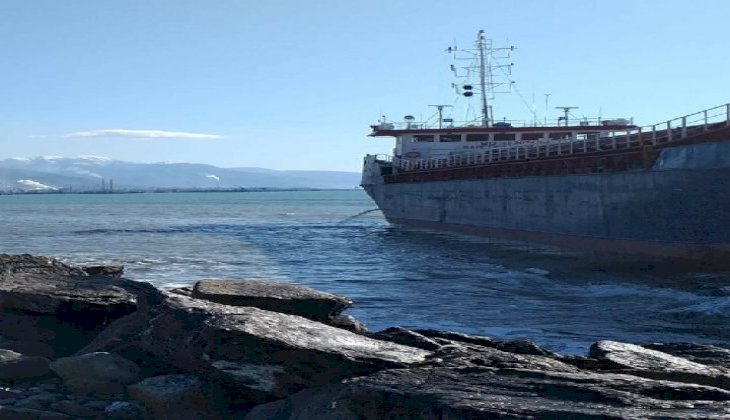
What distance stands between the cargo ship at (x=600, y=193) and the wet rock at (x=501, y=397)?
1744cm

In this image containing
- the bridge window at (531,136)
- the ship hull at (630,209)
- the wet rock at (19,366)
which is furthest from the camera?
the bridge window at (531,136)

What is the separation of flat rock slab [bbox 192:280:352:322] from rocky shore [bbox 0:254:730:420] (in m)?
0.02

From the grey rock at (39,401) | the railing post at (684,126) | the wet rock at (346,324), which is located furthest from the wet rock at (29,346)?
the railing post at (684,126)

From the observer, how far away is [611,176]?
26156 millimetres

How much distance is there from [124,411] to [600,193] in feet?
72.2

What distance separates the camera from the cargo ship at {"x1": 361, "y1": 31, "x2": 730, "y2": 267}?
2238 cm

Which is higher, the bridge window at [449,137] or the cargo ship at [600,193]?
the bridge window at [449,137]

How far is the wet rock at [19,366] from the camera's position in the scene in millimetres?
7902

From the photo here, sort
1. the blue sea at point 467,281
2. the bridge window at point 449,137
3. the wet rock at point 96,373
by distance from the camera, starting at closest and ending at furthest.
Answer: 1. the wet rock at point 96,373
2. the blue sea at point 467,281
3. the bridge window at point 449,137

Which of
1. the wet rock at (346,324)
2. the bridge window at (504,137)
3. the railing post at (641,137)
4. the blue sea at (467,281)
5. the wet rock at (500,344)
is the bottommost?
the blue sea at (467,281)

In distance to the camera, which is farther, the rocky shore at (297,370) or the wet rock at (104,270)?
the wet rock at (104,270)

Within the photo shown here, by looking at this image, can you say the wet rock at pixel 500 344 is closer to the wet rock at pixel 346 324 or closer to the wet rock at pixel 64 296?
the wet rock at pixel 346 324

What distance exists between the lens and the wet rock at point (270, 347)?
670 cm

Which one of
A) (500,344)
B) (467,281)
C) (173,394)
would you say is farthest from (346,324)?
(467,281)
